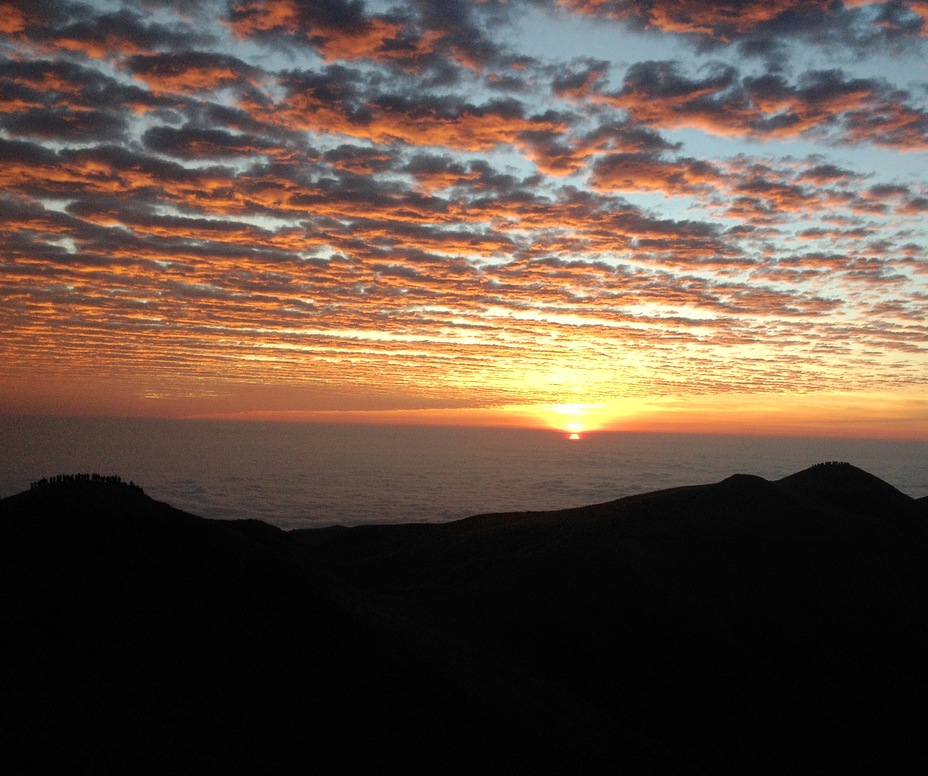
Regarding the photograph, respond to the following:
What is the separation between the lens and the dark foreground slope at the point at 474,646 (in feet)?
38.9

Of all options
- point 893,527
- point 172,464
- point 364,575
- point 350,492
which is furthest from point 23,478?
point 893,527

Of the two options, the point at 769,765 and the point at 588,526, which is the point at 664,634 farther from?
the point at 588,526

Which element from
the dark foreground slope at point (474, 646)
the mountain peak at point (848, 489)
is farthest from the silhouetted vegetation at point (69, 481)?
the mountain peak at point (848, 489)

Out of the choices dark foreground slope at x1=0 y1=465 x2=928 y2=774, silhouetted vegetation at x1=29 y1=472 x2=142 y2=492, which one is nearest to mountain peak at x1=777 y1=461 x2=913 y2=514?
dark foreground slope at x1=0 y1=465 x2=928 y2=774

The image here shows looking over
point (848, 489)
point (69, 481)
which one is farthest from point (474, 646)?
point (848, 489)

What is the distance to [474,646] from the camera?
65.5 ft

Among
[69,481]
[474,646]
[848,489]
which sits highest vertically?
[69,481]

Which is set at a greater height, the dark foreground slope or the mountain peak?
the mountain peak

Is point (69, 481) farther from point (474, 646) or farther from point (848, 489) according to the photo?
point (848, 489)

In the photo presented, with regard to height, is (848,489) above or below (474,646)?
above

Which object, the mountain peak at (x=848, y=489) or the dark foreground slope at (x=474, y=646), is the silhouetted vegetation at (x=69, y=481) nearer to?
the dark foreground slope at (x=474, y=646)

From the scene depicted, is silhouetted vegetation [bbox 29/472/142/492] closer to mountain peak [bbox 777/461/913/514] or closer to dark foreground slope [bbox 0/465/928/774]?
dark foreground slope [bbox 0/465/928/774]

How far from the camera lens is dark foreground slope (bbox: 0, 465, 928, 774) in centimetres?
1186

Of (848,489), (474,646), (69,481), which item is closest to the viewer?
(69,481)
